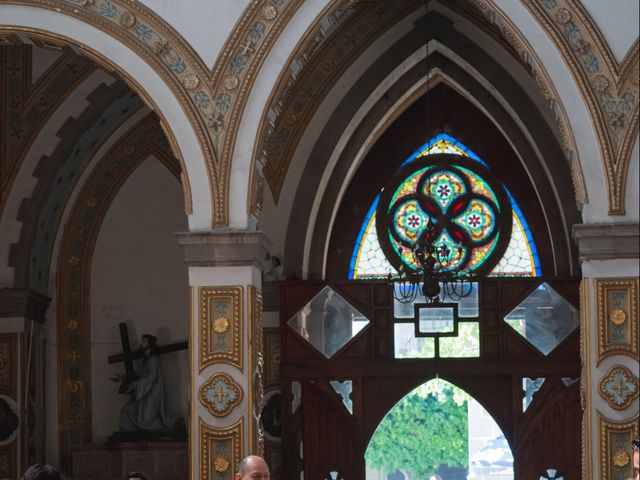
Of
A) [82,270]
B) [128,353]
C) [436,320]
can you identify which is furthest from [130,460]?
[436,320]

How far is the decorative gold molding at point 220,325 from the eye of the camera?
11570 millimetres

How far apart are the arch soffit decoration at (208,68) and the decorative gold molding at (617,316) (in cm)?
293

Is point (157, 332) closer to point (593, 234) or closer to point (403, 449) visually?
point (593, 234)

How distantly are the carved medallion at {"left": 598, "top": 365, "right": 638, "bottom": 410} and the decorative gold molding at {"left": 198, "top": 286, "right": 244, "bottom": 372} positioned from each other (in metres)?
→ 2.71

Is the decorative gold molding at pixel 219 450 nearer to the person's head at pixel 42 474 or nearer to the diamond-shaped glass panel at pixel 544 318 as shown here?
the diamond-shaped glass panel at pixel 544 318

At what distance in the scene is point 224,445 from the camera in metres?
11.5

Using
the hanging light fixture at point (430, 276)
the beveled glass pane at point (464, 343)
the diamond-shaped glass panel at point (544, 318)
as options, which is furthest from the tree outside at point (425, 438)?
the diamond-shaped glass panel at point (544, 318)

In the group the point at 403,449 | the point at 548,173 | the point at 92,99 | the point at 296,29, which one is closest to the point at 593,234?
the point at 296,29

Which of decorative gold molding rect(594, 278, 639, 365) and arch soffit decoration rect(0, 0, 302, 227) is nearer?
decorative gold molding rect(594, 278, 639, 365)

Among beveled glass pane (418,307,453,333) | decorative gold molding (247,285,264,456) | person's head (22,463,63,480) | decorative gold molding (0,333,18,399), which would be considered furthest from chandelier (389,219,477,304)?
person's head (22,463,63,480)

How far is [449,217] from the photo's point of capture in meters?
15.8

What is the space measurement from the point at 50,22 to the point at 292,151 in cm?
387

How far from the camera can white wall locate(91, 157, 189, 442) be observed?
50.3 ft

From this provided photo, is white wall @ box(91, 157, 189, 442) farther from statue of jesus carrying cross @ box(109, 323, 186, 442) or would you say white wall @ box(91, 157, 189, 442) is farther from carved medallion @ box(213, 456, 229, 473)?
carved medallion @ box(213, 456, 229, 473)
